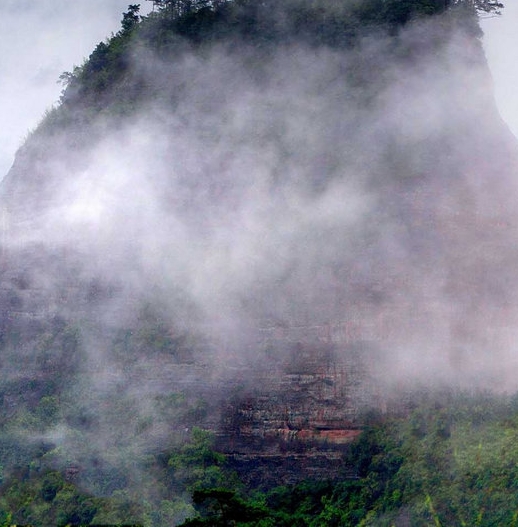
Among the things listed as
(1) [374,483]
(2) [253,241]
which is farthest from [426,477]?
(2) [253,241]

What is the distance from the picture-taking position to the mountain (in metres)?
44.6

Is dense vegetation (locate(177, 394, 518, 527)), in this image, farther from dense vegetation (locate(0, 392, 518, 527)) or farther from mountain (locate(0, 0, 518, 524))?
mountain (locate(0, 0, 518, 524))

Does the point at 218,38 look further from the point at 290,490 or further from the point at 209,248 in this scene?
the point at 290,490

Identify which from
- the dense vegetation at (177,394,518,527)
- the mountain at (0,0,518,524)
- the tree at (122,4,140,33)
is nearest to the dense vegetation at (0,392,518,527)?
the dense vegetation at (177,394,518,527)

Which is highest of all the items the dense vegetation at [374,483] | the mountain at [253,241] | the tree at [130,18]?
the tree at [130,18]

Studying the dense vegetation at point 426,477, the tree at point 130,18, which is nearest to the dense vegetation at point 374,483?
the dense vegetation at point 426,477

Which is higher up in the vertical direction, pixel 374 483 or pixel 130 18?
pixel 130 18

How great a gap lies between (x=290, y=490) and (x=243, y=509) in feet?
42.8

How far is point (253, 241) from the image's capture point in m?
48.8

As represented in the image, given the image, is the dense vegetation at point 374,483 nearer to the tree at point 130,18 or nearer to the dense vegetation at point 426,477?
the dense vegetation at point 426,477

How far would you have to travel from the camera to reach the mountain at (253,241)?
44.6 meters

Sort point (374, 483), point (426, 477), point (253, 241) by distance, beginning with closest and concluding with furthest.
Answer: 1. point (426, 477)
2. point (374, 483)
3. point (253, 241)

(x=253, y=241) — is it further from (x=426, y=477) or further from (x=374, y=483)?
(x=426, y=477)

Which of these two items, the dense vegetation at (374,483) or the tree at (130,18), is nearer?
the dense vegetation at (374,483)
